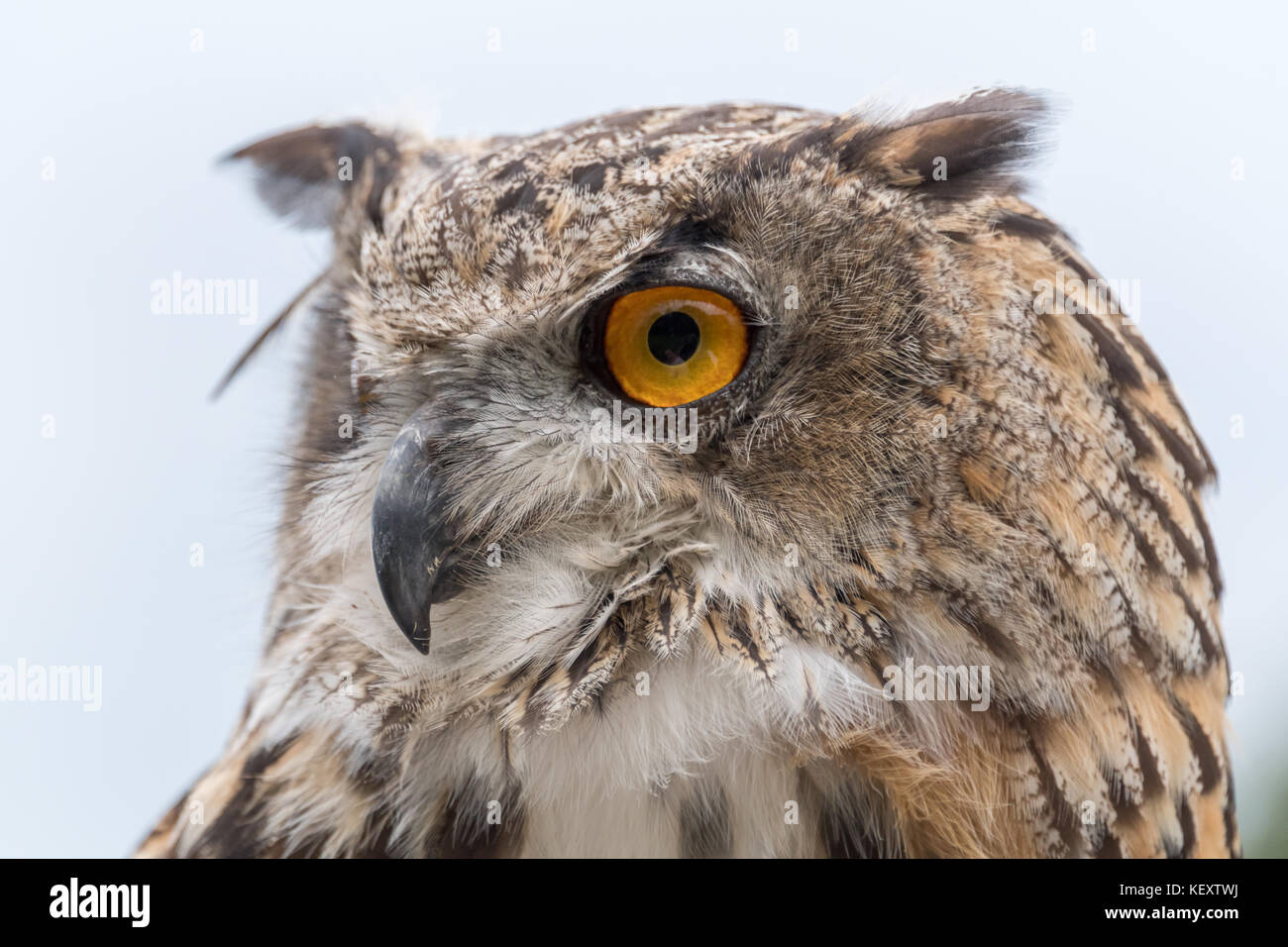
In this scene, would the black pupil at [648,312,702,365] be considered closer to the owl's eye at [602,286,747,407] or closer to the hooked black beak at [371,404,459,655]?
the owl's eye at [602,286,747,407]

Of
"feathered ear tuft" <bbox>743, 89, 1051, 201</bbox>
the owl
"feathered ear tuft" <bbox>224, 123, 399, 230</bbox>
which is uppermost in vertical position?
"feathered ear tuft" <bbox>224, 123, 399, 230</bbox>

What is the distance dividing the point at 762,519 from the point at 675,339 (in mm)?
265

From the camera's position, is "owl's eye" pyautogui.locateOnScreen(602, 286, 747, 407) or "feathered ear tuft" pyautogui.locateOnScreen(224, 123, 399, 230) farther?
"feathered ear tuft" pyautogui.locateOnScreen(224, 123, 399, 230)

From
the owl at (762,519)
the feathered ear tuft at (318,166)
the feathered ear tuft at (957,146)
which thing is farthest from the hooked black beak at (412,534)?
the feathered ear tuft at (957,146)

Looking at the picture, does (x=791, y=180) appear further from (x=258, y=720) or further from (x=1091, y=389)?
(x=258, y=720)

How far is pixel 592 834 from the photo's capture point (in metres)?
1.52

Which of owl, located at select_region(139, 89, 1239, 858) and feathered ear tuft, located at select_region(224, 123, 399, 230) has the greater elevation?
feathered ear tuft, located at select_region(224, 123, 399, 230)

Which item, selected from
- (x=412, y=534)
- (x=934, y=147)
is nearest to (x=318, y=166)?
(x=412, y=534)

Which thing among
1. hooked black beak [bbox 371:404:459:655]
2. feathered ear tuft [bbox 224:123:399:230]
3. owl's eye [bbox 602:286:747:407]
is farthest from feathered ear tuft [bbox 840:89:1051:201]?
feathered ear tuft [bbox 224:123:399:230]

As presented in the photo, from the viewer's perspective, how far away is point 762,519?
4.60 feet

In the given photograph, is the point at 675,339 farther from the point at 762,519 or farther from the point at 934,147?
the point at 934,147

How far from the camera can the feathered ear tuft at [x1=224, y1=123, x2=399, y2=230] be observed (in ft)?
6.04

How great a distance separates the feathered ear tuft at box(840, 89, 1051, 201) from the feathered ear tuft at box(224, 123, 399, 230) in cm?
81
